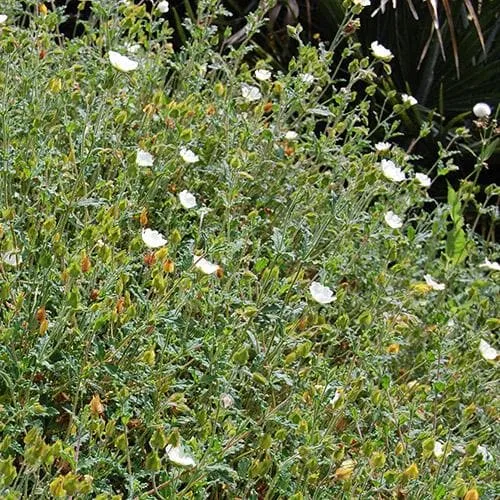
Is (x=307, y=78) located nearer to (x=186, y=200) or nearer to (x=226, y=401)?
(x=186, y=200)

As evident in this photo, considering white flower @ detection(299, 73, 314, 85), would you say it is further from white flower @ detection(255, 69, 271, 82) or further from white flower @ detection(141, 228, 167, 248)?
white flower @ detection(141, 228, 167, 248)

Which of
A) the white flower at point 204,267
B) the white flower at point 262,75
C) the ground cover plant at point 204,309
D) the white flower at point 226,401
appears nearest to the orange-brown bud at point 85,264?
the ground cover plant at point 204,309

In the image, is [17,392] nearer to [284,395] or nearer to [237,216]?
[284,395]

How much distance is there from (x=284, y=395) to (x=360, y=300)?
496 millimetres

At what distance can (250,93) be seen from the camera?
2682mm

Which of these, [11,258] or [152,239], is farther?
[152,239]

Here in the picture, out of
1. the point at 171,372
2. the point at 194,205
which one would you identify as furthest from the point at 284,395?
the point at 194,205

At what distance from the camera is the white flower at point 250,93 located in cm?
266

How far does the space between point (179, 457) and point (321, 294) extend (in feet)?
1.79

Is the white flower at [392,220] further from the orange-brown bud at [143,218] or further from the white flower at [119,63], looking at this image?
the white flower at [119,63]

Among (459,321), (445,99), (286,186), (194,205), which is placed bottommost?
(445,99)

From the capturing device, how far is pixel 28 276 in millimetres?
1768

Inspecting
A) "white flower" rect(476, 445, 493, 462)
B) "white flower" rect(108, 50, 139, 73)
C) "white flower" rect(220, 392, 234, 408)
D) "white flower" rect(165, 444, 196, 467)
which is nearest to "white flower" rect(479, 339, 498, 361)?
"white flower" rect(476, 445, 493, 462)

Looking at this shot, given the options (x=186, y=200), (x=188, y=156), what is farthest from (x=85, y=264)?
(x=188, y=156)
